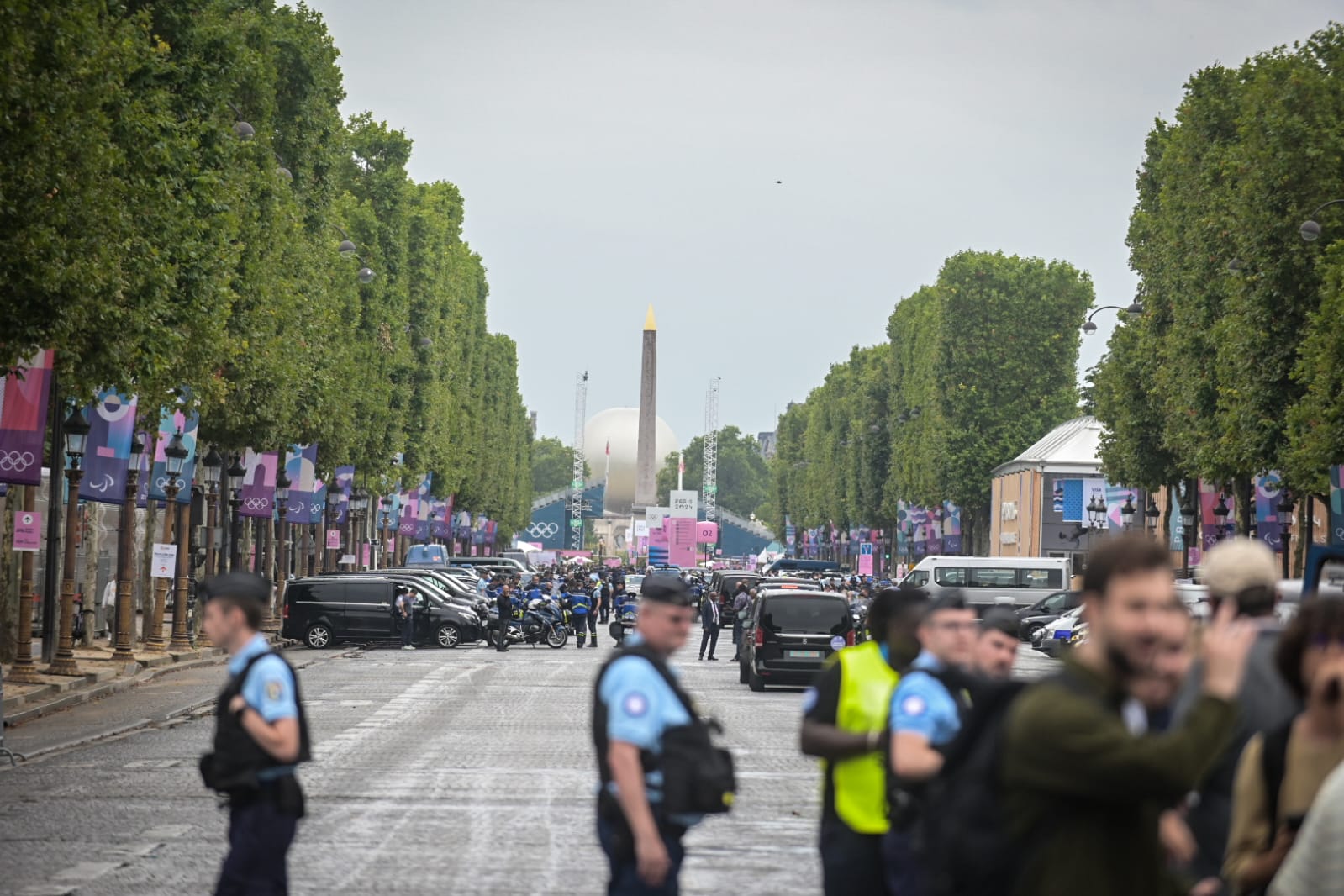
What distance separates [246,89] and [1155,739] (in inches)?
1587

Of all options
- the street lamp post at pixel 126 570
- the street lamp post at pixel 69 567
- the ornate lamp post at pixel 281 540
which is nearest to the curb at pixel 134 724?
the street lamp post at pixel 126 570

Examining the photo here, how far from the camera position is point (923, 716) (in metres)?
6.66

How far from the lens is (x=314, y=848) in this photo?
545 inches

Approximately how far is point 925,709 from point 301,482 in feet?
153

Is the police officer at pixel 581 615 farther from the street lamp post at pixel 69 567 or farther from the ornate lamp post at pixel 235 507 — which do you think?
the street lamp post at pixel 69 567

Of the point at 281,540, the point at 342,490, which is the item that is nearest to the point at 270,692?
the point at 281,540

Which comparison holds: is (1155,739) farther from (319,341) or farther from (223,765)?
(319,341)

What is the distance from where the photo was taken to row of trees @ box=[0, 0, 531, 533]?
77.3ft

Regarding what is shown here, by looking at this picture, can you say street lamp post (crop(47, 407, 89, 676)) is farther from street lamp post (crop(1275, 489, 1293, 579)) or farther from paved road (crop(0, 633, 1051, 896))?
street lamp post (crop(1275, 489, 1293, 579))

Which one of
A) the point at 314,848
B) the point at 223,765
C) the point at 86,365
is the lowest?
the point at 314,848

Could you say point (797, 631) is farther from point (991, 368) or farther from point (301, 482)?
point (991, 368)

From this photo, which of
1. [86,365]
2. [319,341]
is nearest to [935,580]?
[319,341]

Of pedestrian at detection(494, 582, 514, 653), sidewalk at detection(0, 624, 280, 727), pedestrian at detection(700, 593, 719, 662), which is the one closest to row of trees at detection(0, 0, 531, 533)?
sidewalk at detection(0, 624, 280, 727)

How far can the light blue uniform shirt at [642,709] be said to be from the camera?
723cm
